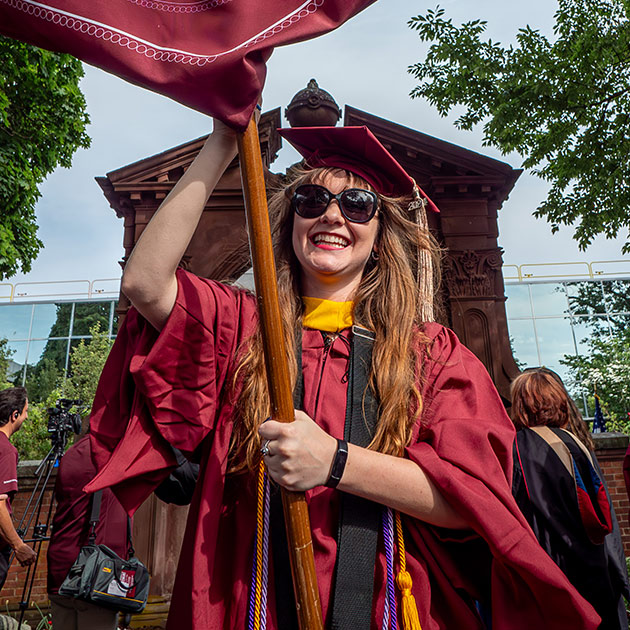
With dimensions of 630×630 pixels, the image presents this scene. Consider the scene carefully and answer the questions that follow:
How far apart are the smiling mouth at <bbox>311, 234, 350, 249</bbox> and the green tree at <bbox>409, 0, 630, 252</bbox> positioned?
6734 mm

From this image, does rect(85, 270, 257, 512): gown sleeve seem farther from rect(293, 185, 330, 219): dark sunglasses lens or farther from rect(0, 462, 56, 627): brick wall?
rect(0, 462, 56, 627): brick wall

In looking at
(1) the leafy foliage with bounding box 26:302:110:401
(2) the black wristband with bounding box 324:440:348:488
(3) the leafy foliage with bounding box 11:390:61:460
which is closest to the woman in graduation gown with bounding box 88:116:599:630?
(2) the black wristband with bounding box 324:440:348:488

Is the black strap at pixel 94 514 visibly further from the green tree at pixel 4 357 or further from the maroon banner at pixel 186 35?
the green tree at pixel 4 357

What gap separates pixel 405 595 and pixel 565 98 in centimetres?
776

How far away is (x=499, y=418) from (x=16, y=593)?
727cm

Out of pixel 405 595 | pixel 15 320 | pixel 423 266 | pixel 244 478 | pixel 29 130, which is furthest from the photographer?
pixel 15 320

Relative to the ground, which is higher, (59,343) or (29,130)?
(59,343)

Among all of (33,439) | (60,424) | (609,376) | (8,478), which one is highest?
(609,376)

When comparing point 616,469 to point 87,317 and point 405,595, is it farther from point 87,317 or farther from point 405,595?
point 87,317

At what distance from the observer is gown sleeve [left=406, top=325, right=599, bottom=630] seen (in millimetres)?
1259

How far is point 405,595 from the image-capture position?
1314 mm

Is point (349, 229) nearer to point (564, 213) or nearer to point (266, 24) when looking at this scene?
point (266, 24)

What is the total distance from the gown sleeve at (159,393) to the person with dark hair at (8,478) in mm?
3450

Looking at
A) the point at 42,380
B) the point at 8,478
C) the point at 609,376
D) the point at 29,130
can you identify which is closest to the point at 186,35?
the point at 8,478
